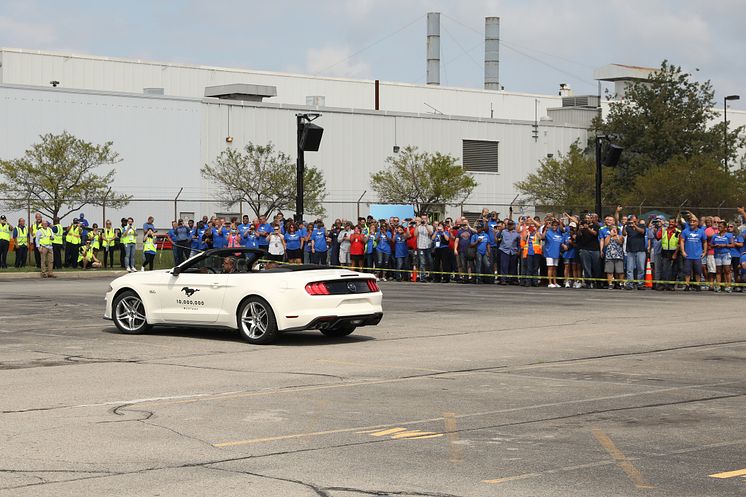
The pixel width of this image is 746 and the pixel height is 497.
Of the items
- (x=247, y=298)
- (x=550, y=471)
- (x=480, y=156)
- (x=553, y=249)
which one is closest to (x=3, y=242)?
(x=553, y=249)

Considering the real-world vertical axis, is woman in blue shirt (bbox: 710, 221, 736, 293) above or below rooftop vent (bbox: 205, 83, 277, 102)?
below

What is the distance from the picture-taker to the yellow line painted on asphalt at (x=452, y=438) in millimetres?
8523

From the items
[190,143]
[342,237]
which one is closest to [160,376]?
[342,237]

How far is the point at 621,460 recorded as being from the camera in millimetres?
8375

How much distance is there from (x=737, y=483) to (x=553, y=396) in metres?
3.92

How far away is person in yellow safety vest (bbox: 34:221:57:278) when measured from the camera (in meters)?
35.2

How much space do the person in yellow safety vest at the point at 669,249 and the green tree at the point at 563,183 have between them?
31295 mm

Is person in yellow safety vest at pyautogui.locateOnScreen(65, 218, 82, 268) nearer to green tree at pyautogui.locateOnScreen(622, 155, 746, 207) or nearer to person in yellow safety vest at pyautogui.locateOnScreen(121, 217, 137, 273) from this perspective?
person in yellow safety vest at pyautogui.locateOnScreen(121, 217, 137, 273)

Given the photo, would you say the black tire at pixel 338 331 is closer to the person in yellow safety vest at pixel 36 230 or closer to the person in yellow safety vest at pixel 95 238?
the person in yellow safety vest at pixel 36 230

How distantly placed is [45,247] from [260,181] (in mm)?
20122

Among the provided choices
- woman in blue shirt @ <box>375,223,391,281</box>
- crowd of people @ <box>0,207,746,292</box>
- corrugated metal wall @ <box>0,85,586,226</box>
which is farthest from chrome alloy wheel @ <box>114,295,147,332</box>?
corrugated metal wall @ <box>0,85,586,226</box>

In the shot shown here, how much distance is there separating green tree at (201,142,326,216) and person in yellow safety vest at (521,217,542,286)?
2297 centimetres

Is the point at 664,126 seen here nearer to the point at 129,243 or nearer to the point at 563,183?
the point at 563,183

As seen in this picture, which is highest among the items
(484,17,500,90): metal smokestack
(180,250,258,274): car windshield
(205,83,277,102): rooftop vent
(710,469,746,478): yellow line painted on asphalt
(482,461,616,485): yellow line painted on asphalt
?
(484,17,500,90): metal smokestack
